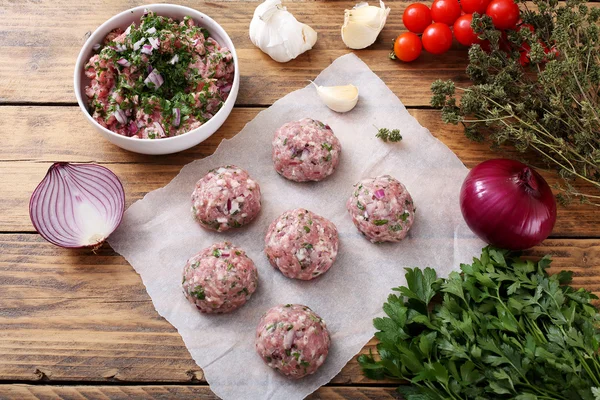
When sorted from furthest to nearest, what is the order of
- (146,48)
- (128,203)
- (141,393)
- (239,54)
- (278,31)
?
(239,54) → (278,31) → (128,203) → (146,48) → (141,393)

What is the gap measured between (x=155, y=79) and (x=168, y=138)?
0.27 metres

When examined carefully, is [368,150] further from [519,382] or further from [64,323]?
[64,323]

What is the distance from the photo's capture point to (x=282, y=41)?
2.45 metres

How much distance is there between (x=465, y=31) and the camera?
245 cm

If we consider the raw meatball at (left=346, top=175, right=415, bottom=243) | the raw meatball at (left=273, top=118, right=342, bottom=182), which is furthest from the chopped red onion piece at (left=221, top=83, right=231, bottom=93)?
the raw meatball at (left=346, top=175, right=415, bottom=243)

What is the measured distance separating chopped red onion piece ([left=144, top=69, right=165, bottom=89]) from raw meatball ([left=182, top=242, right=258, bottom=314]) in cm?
70

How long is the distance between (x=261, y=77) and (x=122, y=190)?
80 centimetres

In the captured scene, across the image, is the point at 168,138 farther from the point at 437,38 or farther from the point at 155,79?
the point at 437,38

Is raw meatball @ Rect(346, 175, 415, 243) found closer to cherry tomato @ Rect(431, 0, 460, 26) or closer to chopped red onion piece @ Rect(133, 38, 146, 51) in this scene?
cherry tomato @ Rect(431, 0, 460, 26)

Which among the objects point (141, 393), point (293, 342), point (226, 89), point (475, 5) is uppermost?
point (475, 5)

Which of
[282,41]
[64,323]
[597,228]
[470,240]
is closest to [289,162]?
[282,41]

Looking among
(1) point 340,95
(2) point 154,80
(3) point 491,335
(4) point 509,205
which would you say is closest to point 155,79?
(2) point 154,80

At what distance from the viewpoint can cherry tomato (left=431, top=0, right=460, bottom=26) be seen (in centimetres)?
251

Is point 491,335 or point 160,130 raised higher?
point 160,130
